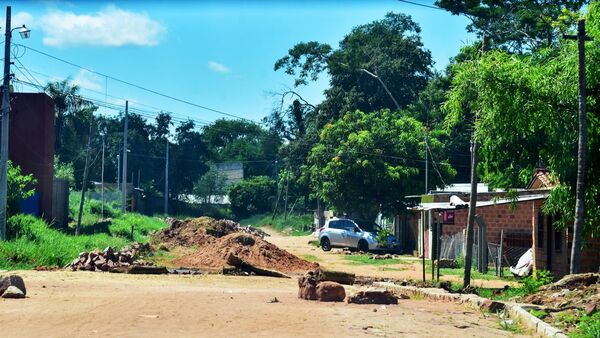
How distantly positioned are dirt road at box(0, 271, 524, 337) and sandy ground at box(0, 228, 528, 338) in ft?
0.05

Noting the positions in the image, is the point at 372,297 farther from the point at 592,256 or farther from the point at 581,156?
the point at 592,256

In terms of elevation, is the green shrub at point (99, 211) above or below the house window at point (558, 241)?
above

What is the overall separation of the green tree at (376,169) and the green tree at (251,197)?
1636 inches

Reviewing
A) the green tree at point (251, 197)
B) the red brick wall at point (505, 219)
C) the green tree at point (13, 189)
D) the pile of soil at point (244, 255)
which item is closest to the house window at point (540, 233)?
the red brick wall at point (505, 219)

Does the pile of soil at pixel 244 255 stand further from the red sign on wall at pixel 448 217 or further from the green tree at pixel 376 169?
the green tree at pixel 376 169

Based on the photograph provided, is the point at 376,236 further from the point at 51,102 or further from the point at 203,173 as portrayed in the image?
the point at 203,173

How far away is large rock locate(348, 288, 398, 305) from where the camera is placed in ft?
55.5

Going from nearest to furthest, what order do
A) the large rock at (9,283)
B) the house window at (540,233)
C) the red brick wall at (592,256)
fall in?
1. the large rock at (9,283)
2. the red brick wall at (592,256)
3. the house window at (540,233)

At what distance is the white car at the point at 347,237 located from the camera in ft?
139

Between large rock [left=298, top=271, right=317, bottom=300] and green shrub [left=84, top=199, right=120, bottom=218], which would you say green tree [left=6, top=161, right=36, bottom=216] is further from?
green shrub [left=84, top=199, right=120, bottom=218]

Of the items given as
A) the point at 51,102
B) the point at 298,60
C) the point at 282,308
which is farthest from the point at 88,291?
the point at 298,60

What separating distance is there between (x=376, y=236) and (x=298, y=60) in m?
31.3

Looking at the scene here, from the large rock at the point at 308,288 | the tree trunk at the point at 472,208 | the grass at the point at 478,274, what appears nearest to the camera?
the large rock at the point at 308,288

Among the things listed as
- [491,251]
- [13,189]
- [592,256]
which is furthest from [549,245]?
[13,189]
